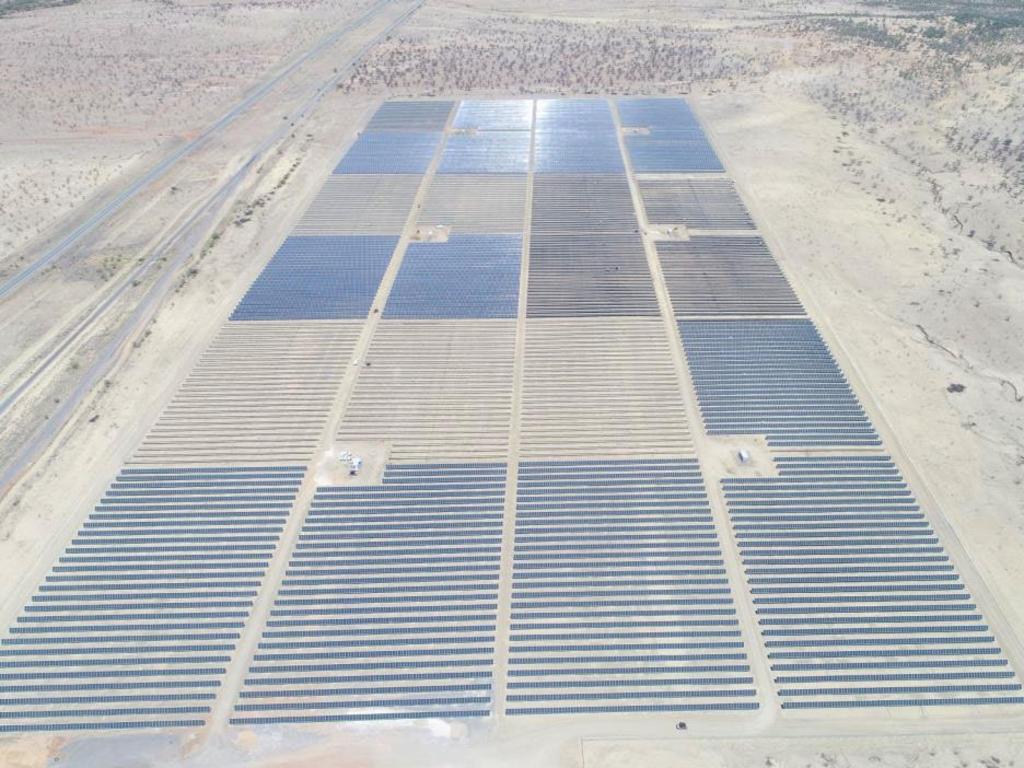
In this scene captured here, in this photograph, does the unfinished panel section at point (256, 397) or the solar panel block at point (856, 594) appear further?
the unfinished panel section at point (256, 397)

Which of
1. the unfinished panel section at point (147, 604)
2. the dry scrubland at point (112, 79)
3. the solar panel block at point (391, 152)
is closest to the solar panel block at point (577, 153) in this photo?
the solar panel block at point (391, 152)

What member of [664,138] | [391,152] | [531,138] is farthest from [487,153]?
[664,138]

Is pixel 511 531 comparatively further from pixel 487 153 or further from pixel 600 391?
pixel 487 153

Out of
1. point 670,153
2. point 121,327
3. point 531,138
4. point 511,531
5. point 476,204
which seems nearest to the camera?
point 511,531

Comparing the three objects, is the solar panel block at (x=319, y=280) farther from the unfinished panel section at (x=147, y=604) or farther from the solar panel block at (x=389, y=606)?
the solar panel block at (x=389, y=606)

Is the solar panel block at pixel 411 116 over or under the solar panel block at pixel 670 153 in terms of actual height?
over

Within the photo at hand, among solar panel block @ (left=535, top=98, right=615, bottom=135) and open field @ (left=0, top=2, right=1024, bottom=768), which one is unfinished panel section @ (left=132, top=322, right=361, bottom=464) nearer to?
open field @ (left=0, top=2, right=1024, bottom=768)

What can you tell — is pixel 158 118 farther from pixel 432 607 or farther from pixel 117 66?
pixel 432 607
